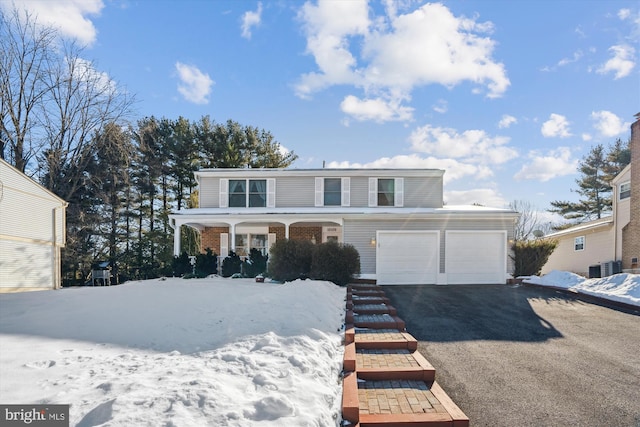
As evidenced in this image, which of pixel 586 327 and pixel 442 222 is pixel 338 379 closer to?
pixel 586 327

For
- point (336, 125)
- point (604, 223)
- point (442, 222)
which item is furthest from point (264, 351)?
point (604, 223)

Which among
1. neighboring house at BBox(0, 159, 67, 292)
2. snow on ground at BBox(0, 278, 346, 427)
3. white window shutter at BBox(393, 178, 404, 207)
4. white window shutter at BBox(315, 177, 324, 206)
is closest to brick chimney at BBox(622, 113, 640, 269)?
white window shutter at BBox(393, 178, 404, 207)

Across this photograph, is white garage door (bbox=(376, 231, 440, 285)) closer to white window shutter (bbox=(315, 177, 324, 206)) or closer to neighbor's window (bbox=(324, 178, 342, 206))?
neighbor's window (bbox=(324, 178, 342, 206))

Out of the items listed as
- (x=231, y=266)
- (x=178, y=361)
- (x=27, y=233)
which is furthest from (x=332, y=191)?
(x=178, y=361)

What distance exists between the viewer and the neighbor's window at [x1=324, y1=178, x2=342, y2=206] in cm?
1614

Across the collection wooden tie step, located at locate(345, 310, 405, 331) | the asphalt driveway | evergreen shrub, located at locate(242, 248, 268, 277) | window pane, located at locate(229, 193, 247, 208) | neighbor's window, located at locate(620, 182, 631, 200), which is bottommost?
the asphalt driveway

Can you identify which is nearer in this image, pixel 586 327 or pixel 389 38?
pixel 586 327

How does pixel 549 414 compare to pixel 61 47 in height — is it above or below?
below

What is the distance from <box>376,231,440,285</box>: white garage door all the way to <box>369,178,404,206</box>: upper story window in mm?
2948

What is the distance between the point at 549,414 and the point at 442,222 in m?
10.5

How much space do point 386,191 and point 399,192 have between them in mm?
631

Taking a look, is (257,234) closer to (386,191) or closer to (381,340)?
(386,191)

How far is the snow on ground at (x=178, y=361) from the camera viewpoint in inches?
99.3

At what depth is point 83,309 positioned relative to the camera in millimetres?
6254
